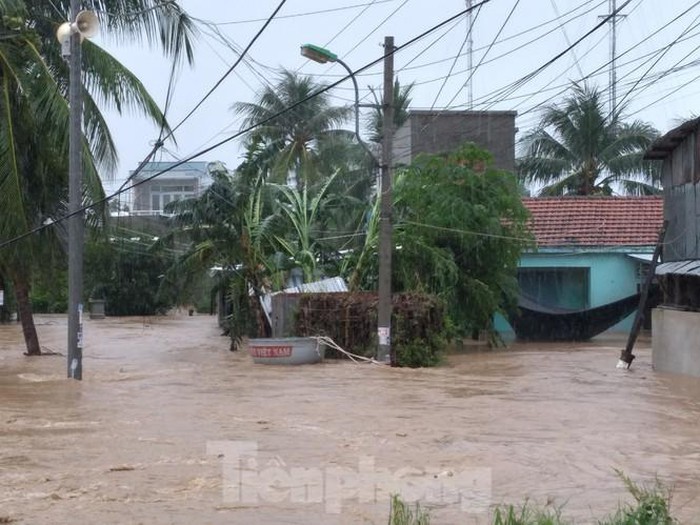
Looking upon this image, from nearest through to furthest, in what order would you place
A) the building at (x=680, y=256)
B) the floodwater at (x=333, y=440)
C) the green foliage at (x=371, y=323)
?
the floodwater at (x=333, y=440) < the building at (x=680, y=256) < the green foliage at (x=371, y=323)

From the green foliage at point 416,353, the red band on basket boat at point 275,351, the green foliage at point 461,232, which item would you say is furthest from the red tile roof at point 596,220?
the red band on basket boat at point 275,351

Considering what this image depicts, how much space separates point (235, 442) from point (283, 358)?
1109 cm

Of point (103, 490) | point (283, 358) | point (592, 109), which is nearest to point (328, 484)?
point (103, 490)

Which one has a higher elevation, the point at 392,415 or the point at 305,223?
the point at 305,223

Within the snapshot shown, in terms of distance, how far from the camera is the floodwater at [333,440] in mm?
9203

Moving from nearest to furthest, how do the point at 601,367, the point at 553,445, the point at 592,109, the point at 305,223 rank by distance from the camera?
the point at 553,445 → the point at 601,367 → the point at 305,223 → the point at 592,109

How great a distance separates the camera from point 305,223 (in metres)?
29.8

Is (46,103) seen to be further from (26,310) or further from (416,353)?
(416,353)

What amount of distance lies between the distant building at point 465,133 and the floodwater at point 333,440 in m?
15.7

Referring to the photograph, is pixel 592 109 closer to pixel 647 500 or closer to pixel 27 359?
pixel 27 359

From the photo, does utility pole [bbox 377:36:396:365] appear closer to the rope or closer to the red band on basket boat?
the rope

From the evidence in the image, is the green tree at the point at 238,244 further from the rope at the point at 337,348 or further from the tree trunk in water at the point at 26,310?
the tree trunk in water at the point at 26,310

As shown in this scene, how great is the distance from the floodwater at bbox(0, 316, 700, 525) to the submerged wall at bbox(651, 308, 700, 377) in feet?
1.49

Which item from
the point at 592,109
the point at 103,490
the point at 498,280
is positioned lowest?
the point at 103,490
